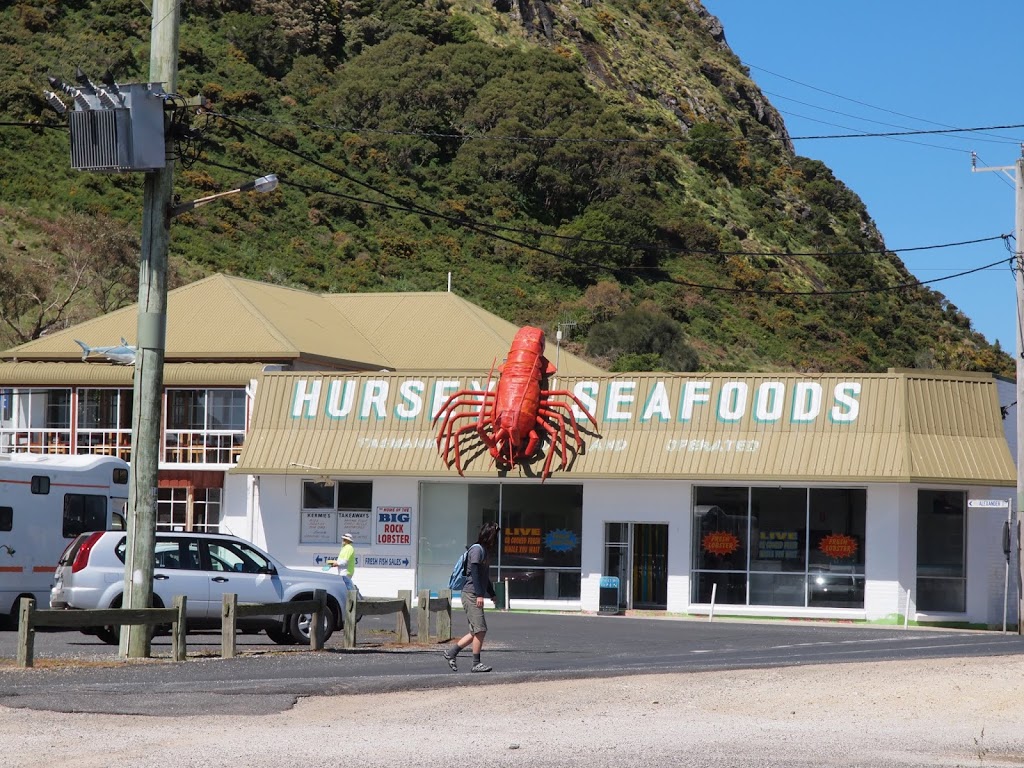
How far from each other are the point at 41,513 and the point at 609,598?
14.1m

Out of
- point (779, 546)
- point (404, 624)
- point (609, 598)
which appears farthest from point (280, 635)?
point (779, 546)

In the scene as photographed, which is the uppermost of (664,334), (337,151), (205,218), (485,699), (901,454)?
(337,151)

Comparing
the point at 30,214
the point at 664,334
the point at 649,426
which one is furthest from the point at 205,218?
the point at 649,426

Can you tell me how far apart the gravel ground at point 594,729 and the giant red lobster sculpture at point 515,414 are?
1837 cm

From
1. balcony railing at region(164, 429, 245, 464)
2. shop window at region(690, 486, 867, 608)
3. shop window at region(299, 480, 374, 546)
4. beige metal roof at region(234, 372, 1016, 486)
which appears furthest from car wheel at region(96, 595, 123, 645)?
balcony railing at region(164, 429, 245, 464)

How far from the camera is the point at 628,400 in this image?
3566 centimetres

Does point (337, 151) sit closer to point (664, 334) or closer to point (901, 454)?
point (664, 334)

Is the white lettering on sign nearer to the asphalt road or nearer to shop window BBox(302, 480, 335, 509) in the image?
Result: shop window BBox(302, 480, 335, 509)

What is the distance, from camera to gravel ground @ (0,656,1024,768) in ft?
37.6

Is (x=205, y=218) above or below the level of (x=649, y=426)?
above

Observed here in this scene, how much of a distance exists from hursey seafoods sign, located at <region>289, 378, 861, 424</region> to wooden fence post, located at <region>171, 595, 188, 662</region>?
17813 mm

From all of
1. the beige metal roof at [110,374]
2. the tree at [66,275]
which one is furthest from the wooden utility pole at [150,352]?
the tree at [66,275]

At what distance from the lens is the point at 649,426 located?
3531 centimetres

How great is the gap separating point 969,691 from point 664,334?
64.8m
